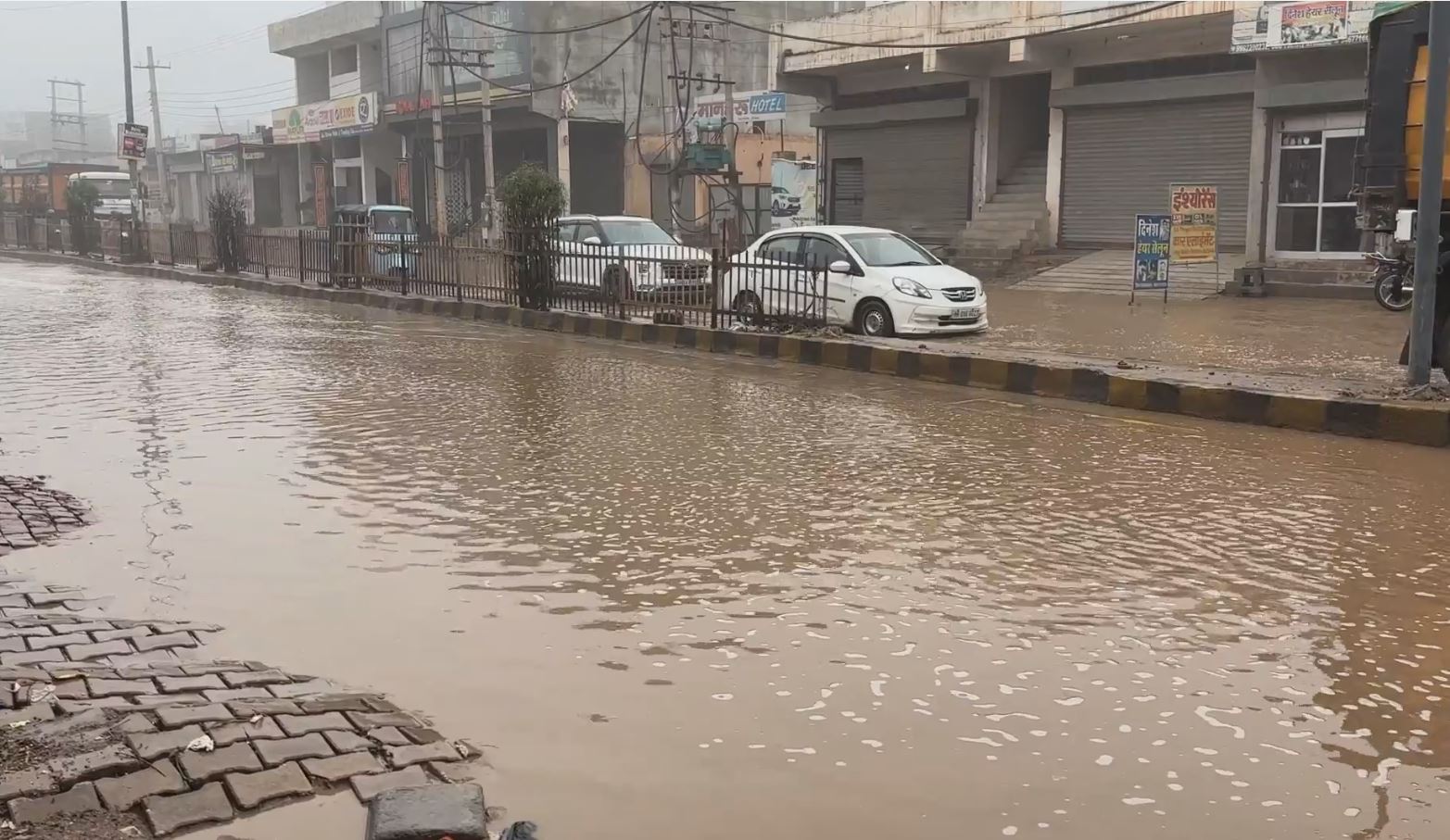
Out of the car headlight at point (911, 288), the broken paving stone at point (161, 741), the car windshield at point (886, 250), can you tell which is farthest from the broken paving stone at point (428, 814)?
the car windshield at point (886, 250)

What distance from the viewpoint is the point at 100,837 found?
289cm

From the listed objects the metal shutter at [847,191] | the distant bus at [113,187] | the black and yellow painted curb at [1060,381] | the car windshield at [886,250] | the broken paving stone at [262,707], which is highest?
Result: the distant bus at [113,187]

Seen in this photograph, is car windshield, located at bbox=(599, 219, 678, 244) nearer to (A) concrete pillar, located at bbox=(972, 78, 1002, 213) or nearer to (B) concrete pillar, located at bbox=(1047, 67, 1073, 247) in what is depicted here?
(B) concrete pillar, located at bbox=(1047, 67, 1073, 247)

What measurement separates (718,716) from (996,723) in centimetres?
82

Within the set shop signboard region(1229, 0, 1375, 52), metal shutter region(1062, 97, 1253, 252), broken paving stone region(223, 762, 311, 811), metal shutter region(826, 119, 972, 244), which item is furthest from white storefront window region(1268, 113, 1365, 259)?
broken paving stone region(223, 762, 311, 811)

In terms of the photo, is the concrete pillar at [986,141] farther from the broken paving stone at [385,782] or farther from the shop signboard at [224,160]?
the shop signboard at [224,160]

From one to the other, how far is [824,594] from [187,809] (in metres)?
2.53

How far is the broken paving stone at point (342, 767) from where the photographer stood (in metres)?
3.26

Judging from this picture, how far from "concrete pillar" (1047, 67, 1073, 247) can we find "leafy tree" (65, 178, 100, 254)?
28.9 metres

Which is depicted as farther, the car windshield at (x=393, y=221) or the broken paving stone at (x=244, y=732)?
the car windshield at (x=393, y=221)

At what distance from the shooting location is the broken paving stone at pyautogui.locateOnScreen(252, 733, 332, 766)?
333 centimetres

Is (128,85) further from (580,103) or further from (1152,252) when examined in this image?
(1152,252)

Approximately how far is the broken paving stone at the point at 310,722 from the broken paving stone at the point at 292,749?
0.06 meters

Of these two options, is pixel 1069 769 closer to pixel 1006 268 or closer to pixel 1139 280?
pixel 1139 280
